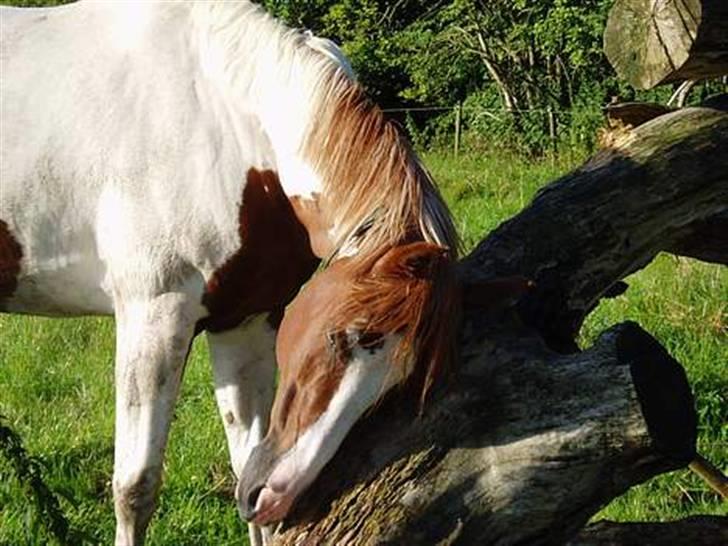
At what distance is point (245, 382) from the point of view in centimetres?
401

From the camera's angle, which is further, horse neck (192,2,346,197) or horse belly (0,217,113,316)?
horse belly (0,217,113,316)

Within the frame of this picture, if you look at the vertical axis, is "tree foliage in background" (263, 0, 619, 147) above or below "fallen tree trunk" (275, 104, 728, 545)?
below

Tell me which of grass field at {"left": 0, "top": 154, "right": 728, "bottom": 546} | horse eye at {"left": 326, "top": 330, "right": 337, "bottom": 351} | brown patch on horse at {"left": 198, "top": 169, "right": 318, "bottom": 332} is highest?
horse eye at {"left": 326, "top": 330, "right": 337, "bottom": 351}

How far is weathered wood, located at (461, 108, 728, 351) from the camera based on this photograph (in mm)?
3090

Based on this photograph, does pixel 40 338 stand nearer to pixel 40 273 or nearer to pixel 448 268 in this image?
pixel 40 273

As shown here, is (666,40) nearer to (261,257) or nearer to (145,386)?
(261,257)

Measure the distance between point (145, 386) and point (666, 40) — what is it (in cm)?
171

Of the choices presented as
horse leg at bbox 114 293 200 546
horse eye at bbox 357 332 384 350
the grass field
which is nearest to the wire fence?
the grass field

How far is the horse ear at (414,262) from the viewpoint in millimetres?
2627

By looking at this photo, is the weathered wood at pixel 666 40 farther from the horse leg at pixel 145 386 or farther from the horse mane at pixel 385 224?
the horse leg at pixel 145 386

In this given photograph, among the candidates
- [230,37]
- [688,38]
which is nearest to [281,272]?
[230,37]

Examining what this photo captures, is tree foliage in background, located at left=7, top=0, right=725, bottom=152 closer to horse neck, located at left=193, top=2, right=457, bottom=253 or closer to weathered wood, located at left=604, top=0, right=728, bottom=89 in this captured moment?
horse neck, located at left=193, top=2, right=457, bottom=253

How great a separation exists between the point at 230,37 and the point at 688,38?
1313mm

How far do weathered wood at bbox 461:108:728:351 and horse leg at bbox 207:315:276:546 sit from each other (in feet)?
3.30
